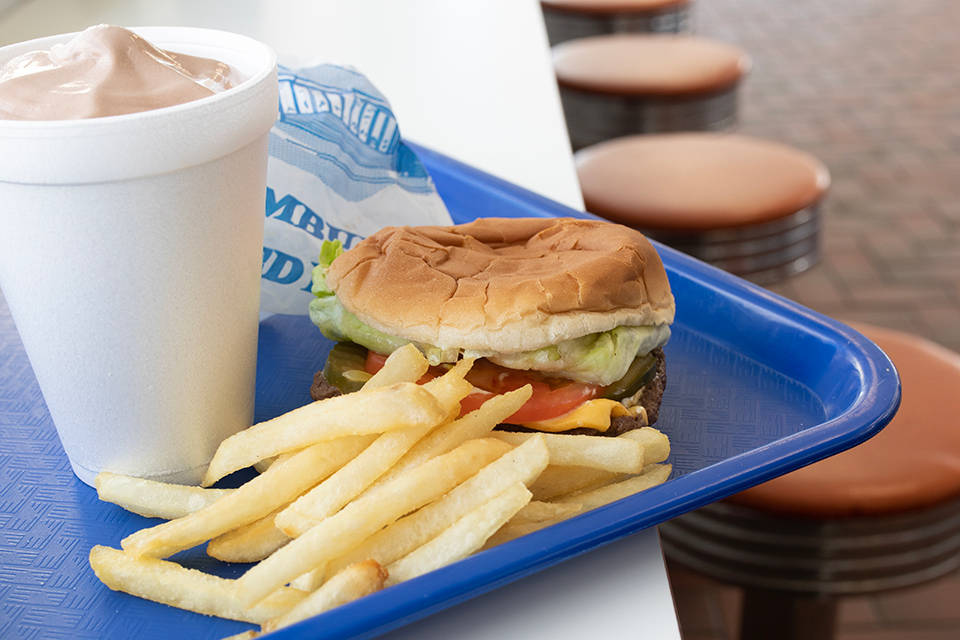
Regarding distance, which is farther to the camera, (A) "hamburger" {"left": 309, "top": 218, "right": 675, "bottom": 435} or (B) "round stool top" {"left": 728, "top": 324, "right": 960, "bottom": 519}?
(B) "round stool top" {"left": 728, "top": 324, "right": 960, "bottom": 519}

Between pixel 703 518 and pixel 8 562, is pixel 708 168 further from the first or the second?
pixel 8 562

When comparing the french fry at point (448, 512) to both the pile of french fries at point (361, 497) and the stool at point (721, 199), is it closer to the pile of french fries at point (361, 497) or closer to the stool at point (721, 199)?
the pile of french fries at point (361, 497)

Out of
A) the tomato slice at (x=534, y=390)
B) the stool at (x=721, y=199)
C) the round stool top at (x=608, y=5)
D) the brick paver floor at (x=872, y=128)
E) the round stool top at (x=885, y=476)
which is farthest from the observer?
the brick paver floor at (x=872, y=128)

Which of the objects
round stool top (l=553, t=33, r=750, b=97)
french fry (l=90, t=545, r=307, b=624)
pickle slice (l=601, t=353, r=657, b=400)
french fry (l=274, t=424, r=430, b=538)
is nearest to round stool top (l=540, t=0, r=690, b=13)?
round stool top (l=553, t=33, r=750, b=97)

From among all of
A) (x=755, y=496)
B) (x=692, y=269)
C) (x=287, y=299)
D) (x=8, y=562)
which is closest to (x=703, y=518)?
(x=755, y=496)

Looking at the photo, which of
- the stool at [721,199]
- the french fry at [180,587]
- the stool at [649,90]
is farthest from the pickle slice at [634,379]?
the stool at [649,90]

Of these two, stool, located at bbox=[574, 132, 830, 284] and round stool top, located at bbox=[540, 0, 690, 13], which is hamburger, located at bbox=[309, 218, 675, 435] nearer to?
stool, located at bbox=[574, 132, 830, 284]
